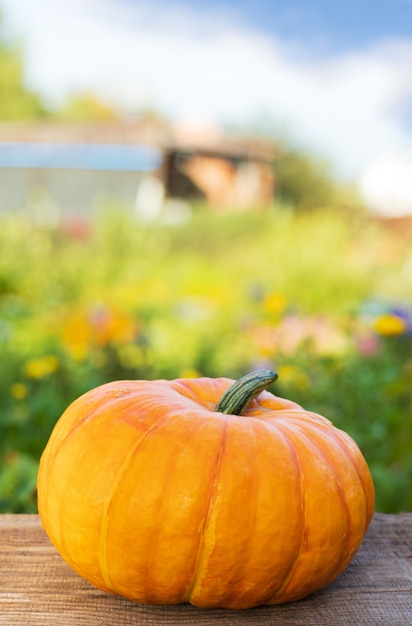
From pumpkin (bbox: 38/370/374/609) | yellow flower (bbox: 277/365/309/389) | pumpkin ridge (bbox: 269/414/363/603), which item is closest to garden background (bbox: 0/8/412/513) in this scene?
yellow flower (bbox: 277/365/309/389)

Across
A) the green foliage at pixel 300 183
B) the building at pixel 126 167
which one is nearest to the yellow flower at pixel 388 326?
the building at pixel 126 167

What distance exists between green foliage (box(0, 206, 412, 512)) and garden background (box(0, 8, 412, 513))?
12mm

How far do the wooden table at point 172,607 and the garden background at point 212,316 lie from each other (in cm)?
93

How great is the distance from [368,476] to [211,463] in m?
0.30

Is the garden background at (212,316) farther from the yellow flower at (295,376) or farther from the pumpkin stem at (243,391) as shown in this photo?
the pumpkin stem at (243,391)

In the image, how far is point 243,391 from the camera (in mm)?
1123

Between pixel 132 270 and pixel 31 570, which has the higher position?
pixel 31 570

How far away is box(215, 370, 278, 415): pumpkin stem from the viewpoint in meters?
1.12

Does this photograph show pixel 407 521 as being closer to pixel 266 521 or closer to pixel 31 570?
pixel 266 521

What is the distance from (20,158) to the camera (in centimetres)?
2167

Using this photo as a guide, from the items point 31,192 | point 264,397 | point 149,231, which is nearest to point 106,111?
point 31,192

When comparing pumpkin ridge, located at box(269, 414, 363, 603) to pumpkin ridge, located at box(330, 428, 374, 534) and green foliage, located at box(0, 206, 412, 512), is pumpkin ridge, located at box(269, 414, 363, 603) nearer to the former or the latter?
pumpkin ridge, located at box(330, 428, 374, 534)

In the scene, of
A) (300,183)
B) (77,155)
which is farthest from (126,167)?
(300,183)

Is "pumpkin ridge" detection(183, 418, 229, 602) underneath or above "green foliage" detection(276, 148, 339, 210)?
underneath
